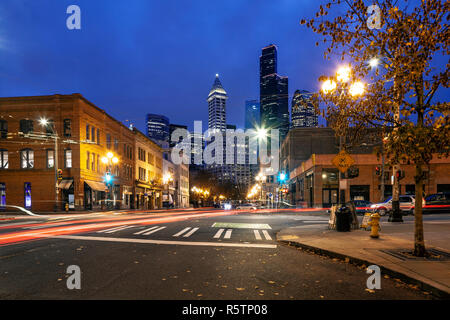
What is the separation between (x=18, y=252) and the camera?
9000mm

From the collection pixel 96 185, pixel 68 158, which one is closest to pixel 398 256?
pixel 68 158

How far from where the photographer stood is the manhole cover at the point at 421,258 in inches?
297

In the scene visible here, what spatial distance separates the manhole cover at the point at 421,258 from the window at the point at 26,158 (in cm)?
4026

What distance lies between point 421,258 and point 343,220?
6269mm

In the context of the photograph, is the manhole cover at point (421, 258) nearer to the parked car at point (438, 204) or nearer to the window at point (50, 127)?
the parked car at point (438, 204)

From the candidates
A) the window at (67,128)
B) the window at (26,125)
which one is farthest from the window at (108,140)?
the window at (26,125)

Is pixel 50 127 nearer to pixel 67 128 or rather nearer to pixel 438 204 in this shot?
pixel 67 128

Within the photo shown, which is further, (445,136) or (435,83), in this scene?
(435,83)

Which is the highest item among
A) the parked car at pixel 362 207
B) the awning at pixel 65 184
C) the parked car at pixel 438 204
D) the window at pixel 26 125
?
the window at pixel 26 125

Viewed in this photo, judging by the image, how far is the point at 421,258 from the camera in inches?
300
